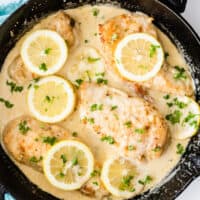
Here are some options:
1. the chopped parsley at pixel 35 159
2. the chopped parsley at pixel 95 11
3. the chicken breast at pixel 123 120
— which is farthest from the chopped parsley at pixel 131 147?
the chopped parsley at pixel 95 11

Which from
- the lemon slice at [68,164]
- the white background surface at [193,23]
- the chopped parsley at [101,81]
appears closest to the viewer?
the lemon slice at [68,164]

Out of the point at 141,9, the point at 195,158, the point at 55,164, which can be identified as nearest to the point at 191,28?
the point at 141,9

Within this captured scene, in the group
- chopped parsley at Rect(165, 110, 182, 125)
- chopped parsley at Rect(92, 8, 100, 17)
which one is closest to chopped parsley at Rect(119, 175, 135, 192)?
chopped parsley at Rect(165, 110, 182, 125)

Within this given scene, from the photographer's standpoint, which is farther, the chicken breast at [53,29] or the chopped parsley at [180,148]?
the chopped parsley at [180,148]

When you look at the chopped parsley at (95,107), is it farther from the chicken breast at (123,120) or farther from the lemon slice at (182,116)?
the lemon slice at (182,116)

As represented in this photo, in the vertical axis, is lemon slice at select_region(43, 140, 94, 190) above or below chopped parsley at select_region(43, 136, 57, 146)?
below

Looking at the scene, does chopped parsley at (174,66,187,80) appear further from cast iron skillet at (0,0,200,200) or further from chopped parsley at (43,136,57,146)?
chopped parsley at (43,136,57,146)
